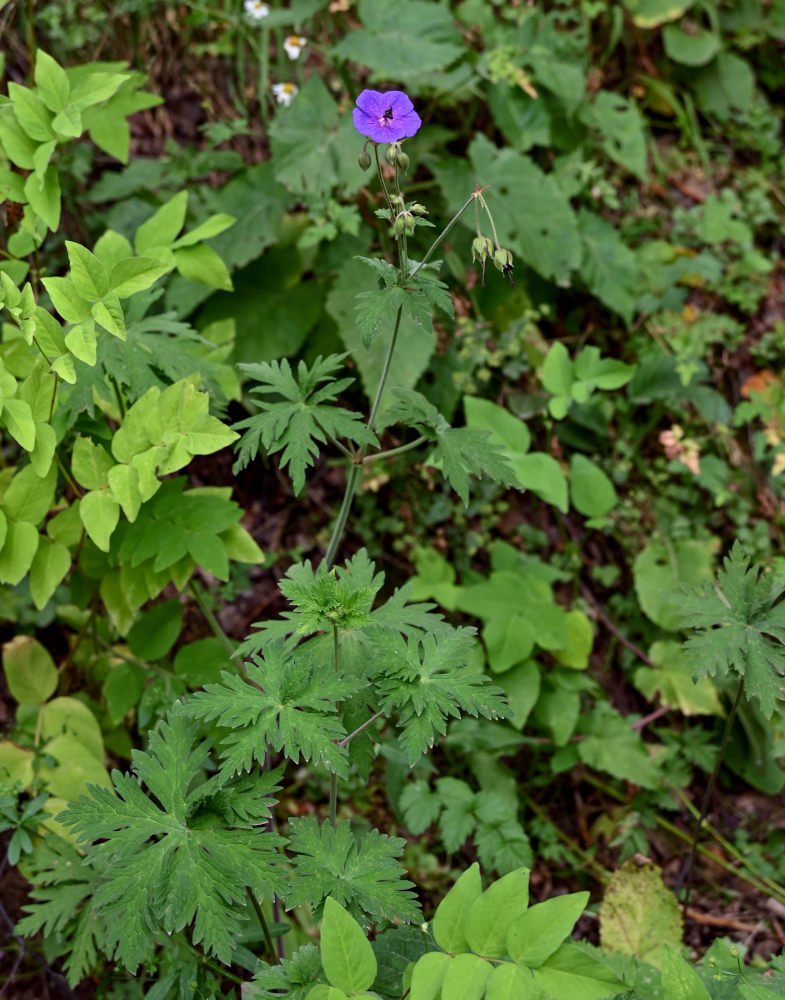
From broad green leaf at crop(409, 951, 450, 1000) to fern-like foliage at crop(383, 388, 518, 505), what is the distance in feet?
3.04

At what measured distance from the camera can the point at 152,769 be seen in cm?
157

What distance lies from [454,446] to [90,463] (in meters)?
0.90

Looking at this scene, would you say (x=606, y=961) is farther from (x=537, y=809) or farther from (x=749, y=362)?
(x=749, y=362)

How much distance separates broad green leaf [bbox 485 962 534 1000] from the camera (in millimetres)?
1364

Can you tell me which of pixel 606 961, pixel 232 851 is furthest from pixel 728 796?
pixel 232 851

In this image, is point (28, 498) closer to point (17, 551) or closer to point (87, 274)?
point (17, 551)

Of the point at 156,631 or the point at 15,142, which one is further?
the point at 156,631

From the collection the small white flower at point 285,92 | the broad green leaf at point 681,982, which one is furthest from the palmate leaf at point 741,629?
the small white flower at point 285,92

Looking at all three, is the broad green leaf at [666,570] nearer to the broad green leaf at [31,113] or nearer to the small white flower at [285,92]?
the small white flower at [285,92]

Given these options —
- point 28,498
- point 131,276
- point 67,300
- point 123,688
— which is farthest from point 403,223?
point 123,688

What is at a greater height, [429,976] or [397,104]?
[397,104]

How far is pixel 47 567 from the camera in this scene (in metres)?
2.08

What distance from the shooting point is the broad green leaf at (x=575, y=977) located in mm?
1419

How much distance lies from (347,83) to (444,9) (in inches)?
19.9
